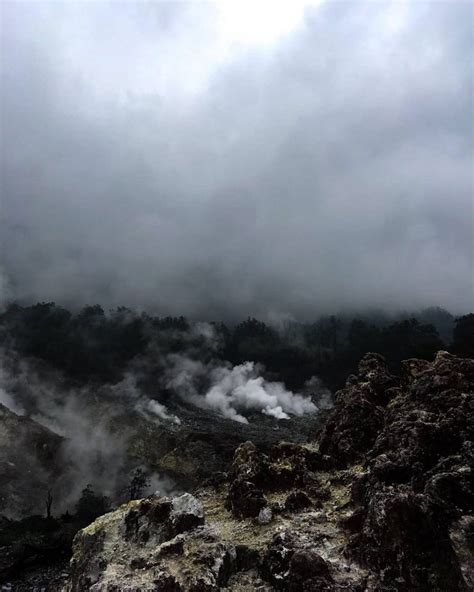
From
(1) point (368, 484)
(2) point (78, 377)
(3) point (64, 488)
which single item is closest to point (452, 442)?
(1) point (368, 484)

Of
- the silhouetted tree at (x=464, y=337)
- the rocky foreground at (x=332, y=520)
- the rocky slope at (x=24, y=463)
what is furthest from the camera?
the rocky slope at (x=24, y=463)

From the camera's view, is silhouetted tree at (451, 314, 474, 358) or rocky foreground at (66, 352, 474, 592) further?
silhouetted tree at (451, 314, 474, 358)

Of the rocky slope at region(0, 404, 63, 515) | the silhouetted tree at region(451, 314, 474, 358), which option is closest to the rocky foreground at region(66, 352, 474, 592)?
the silhouetted tree at region(451, 314, 474, 358)

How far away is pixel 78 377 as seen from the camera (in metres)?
141

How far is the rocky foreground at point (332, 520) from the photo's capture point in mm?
11133

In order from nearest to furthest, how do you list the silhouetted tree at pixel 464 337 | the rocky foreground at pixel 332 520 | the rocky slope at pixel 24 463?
the rocky foreground at pixel 332 520
the silhouetted tree at pixel 464 337
the rocky slope at pixel 24 463

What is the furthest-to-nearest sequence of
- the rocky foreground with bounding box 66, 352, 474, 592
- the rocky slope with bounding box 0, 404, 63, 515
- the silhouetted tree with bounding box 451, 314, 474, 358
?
1. the rocky slope with bounding box 0, 404, 63, 515
2. the silhouetted tree with bounding box 451, 314, 474, 358
3. the rocky foreground with bounding box 66, 352, 474, 592

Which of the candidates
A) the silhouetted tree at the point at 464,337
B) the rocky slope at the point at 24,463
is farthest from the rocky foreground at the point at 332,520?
the rocky slope at the point at 24,463

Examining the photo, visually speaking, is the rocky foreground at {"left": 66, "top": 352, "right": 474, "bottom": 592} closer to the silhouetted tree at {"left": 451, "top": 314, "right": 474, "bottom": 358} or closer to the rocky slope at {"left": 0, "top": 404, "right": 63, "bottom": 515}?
the silhouetted tree at {"left": 451, "top": 314, "right": 474, "bottom": 358}

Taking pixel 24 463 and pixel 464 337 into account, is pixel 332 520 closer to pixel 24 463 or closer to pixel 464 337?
pixel 464 337

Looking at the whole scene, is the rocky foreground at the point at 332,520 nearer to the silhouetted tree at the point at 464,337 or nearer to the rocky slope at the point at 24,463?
the silhouetted tree at the point at 464,337

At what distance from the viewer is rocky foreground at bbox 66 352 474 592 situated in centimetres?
1113

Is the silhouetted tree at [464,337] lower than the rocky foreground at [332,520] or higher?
higher

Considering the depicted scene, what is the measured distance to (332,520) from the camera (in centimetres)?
1478
